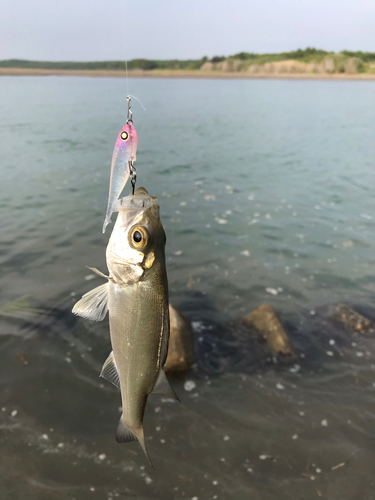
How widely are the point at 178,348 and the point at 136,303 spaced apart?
4375 millimetres

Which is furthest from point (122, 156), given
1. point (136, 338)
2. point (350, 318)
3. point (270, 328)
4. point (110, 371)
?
point (350, 318)

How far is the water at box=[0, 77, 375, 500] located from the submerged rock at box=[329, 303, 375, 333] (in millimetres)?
222

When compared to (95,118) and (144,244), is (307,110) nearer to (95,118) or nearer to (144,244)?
(95,118)

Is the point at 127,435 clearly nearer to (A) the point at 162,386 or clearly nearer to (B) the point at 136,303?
(A) the point at 162,386

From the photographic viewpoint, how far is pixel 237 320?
319 inches

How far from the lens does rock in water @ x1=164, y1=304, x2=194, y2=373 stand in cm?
670

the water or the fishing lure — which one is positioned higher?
the fishing lure

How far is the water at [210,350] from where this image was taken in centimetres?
514

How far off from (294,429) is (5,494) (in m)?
4.25

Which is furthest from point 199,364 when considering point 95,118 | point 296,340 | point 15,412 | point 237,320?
point 95,118

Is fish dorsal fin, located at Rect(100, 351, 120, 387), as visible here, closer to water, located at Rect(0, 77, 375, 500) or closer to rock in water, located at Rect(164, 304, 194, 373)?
water, located at Rect(0, 77, 375, 500)

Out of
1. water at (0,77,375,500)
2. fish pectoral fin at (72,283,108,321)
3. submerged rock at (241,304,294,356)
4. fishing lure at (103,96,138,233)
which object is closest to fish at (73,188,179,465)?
fish pectoral fin at (72,283,108,321)

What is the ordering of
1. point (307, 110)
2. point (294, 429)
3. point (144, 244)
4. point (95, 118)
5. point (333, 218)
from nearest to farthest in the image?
point (144, 244) < point (294, 429) < point (333, 218) < point (95, 118) < point (307, 110)

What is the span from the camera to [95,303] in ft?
9.02
